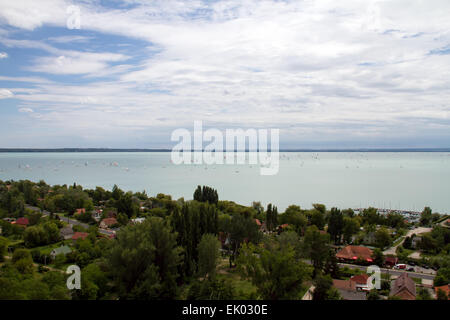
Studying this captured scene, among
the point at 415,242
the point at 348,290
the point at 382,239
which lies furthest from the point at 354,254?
the point at 415,242

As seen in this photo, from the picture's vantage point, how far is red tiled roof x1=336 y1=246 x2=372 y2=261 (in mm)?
26388

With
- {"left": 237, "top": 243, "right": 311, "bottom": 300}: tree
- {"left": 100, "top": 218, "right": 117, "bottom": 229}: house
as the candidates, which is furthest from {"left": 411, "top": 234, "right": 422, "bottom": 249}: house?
{"left": 100, "top": 218, "right": 117, "bottom": 229}: house

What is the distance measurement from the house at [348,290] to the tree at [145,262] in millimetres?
10125

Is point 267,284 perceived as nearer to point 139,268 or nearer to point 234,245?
point 139,268

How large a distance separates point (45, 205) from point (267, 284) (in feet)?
139

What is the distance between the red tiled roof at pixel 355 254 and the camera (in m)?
26.4

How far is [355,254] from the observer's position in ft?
88.6

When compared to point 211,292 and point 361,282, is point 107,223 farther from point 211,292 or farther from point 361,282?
point 361,282

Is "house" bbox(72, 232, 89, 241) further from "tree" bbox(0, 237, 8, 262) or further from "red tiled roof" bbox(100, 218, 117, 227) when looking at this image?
"red tiled roof" bbox(100, 218, 117, 227)

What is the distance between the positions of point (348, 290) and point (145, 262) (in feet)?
40.9

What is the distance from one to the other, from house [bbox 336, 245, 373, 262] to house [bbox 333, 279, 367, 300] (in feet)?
23.9

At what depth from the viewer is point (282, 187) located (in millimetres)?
79250
